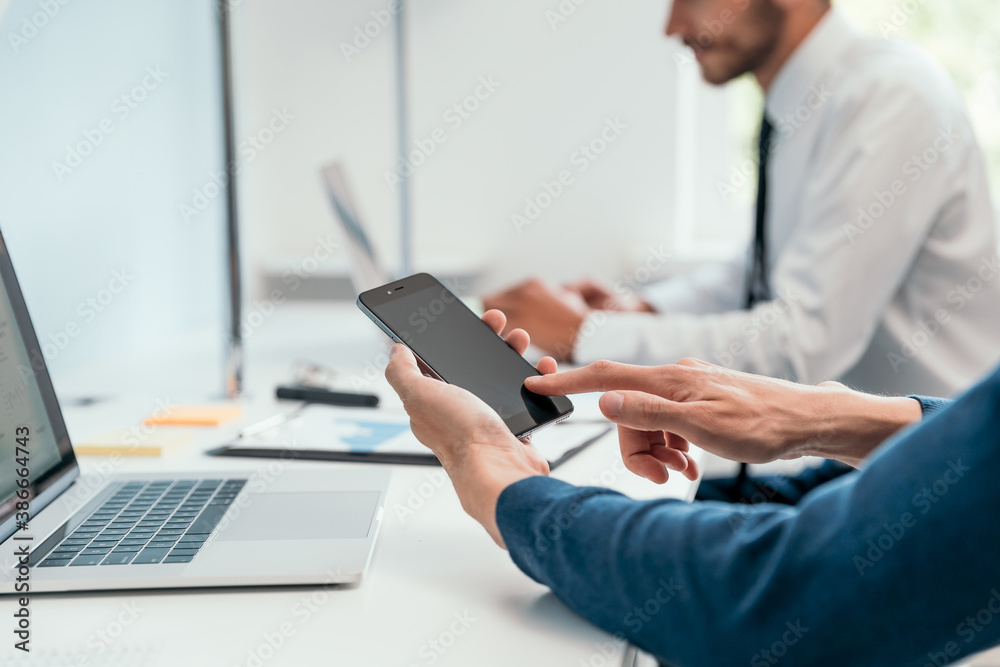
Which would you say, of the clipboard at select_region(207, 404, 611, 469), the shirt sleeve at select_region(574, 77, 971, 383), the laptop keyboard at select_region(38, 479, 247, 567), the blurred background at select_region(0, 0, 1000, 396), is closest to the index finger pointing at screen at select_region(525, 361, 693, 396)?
the clipboard at select_region(207, 404, 611, 469)

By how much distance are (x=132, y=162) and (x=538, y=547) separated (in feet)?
3.62

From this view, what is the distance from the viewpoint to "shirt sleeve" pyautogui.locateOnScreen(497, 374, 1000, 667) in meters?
0.32

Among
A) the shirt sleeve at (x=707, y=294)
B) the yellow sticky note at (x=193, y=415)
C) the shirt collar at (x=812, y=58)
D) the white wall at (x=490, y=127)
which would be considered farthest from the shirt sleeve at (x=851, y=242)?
the white wall at (x=490, y=127)

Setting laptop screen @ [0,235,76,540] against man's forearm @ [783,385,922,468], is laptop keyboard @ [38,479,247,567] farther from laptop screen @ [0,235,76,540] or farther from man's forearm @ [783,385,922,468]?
man's forearm @ [783,385,922,468]

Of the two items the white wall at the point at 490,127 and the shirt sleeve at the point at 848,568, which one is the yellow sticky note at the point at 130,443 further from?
the white wall at the point at 490,127

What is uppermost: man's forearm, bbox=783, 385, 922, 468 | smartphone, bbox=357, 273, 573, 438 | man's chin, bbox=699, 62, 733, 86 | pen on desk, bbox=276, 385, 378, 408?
man's chin, bbox=699, 62, 733, 86

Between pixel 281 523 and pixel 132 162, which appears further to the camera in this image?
pixel 132 162

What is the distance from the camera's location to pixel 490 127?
6.22ft

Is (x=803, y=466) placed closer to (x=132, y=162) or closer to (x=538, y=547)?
(x=538, y=547)

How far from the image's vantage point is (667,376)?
0.55 metres

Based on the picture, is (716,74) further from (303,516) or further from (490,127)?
(303,516)

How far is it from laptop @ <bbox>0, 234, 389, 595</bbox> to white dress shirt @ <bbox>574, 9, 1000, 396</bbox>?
Result: 0.67 metres

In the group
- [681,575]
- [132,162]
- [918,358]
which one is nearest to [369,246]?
[132,162]

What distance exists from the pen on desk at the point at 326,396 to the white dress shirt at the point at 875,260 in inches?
15.6
